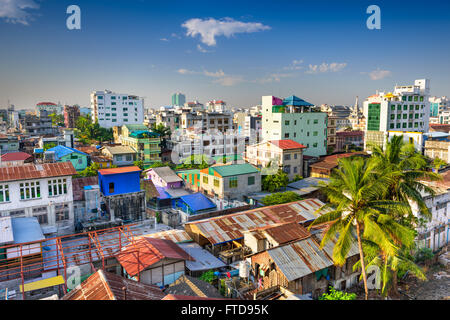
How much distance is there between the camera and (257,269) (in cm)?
1101

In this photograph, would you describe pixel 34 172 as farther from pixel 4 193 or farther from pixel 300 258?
pixel 300 258

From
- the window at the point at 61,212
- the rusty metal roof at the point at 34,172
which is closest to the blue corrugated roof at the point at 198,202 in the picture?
the window at the point at 61,212

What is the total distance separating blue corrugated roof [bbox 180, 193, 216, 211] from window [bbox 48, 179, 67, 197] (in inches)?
246

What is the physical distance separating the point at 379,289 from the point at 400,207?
12.4ft

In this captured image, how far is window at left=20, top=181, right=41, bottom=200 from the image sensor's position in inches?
556

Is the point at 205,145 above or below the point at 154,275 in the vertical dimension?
above

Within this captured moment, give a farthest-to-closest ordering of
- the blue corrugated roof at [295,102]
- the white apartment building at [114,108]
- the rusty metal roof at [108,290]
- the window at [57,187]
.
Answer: the white apartment building at [114,108] < the blue corrugated roof at [295,102] < the window at [57,187] < the rusty metal roof at [108,290]

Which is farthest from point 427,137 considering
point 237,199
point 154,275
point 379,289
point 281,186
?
point 154,275

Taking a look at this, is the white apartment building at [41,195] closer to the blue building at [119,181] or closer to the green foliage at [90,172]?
the blue building at [119,181]

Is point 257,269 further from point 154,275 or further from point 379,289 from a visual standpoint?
point 379,289

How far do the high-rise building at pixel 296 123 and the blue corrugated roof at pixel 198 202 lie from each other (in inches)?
552

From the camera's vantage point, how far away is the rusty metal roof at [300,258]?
400 inches

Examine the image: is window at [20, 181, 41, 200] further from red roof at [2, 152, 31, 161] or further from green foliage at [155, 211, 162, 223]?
red roof at [2, 152, 31, 161]
